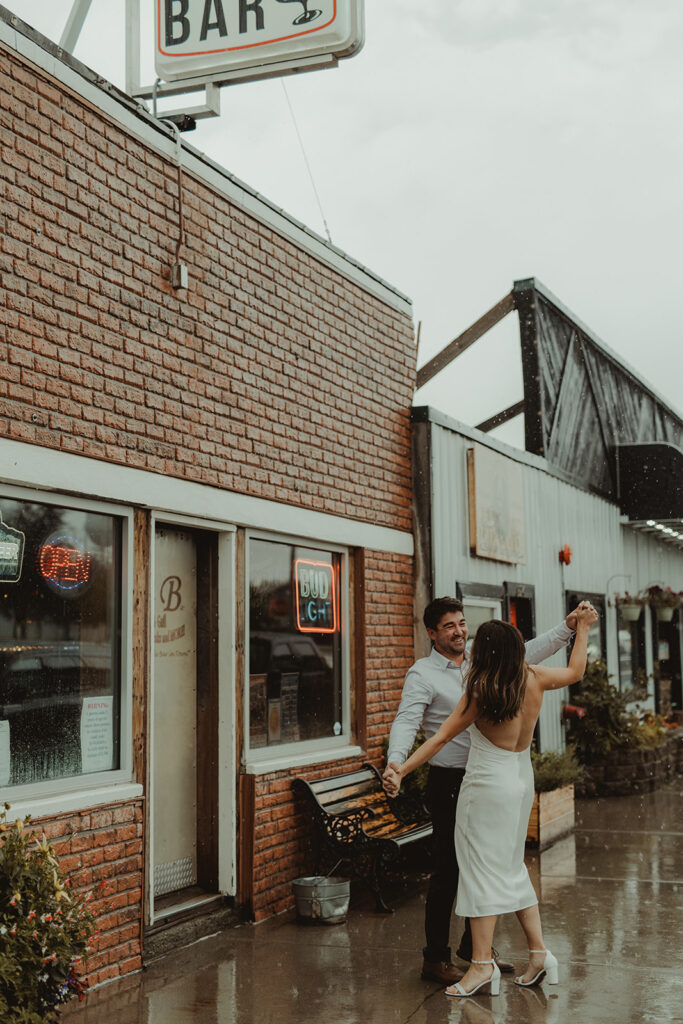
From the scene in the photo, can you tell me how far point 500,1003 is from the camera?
5297 millimetres

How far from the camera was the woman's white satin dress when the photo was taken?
5309 millimetres

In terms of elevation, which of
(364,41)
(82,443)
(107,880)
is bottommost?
(107,880)

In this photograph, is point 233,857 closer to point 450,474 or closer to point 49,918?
point 49,918

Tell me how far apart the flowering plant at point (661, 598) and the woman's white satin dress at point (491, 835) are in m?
11.6

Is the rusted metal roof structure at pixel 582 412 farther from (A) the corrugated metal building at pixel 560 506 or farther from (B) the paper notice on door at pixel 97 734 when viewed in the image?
(B) the paper notice on door at pixel 97 734

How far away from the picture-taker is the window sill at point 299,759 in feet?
23.6

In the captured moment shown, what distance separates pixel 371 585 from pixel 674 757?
24.4ft

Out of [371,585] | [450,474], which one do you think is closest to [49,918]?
[371,585]

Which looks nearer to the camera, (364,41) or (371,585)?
(364,41)

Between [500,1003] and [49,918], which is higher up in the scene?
[49,918]

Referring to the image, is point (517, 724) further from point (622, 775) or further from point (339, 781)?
point (622, 775)

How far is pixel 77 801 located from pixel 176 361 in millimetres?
2623

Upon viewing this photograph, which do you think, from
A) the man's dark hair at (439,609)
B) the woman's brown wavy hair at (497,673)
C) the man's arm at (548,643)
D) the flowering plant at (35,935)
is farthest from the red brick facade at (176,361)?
the man's arm at (548,643)

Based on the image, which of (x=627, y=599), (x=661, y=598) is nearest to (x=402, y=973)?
(x=627, y=599)
